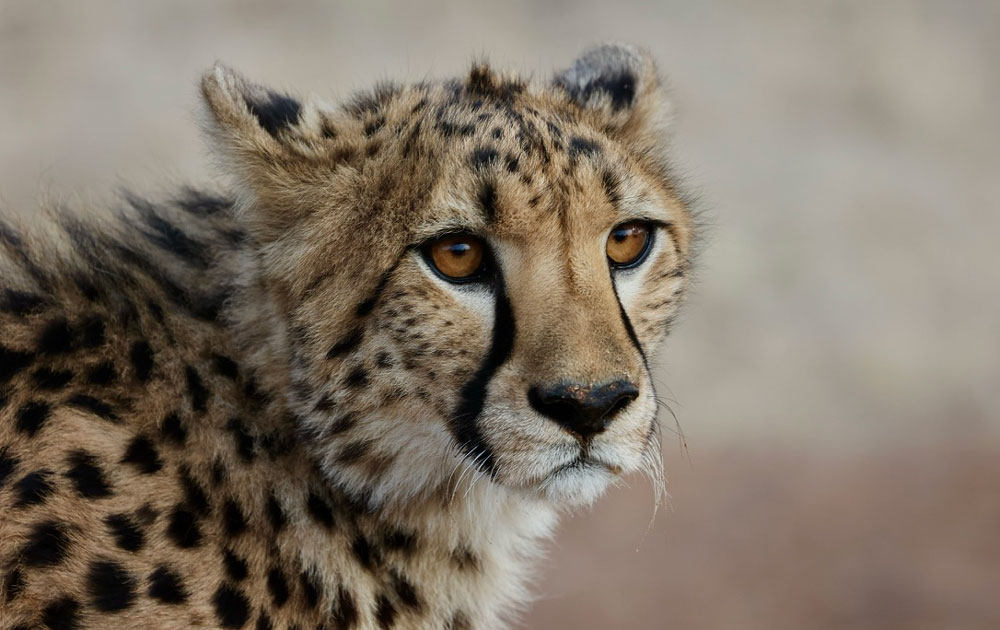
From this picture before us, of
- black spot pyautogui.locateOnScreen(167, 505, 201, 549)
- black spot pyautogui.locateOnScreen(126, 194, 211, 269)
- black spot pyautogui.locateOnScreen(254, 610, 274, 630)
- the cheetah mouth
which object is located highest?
black spot pyautogui.locateOnScreen(126, 194, 211, 269)

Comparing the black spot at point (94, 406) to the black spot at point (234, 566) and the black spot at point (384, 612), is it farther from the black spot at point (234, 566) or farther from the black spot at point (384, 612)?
the black spot at point (384, 612)

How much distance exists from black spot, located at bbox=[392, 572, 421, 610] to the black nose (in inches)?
19.4

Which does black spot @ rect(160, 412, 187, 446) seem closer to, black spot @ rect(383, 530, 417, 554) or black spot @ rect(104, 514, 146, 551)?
black spot @ rect(104, 514, 146, 551)

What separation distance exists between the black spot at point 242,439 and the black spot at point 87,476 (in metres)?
0.24

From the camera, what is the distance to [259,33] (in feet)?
30.6

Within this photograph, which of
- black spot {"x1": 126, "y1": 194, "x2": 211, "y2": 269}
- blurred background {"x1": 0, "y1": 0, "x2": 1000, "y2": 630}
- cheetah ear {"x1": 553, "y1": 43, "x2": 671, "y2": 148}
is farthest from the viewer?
blurred background {"x1": 0, "y1": 0, "x2": 1000, "y2": 630}

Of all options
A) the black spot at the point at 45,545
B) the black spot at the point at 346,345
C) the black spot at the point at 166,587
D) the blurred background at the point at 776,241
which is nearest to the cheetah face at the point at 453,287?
the black spot at the point at 346,345

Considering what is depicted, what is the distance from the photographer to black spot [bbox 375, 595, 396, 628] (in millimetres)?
2246

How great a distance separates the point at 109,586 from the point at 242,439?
0.36m

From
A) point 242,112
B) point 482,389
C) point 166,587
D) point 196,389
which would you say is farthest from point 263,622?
point 242,112

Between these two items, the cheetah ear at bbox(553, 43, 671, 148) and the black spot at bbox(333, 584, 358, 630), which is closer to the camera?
the black spot at bbox(333, 584, 358, 630)

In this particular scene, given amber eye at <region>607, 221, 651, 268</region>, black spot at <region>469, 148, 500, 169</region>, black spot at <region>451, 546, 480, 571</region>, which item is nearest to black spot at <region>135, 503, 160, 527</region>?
black spot at <region>451, 546, 480, 571</region>

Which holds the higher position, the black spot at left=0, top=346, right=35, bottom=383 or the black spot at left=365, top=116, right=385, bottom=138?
the black spot at left=365, top=116, right=385, bottom=138

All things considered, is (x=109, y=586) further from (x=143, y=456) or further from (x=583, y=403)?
(x=583, y=403)
